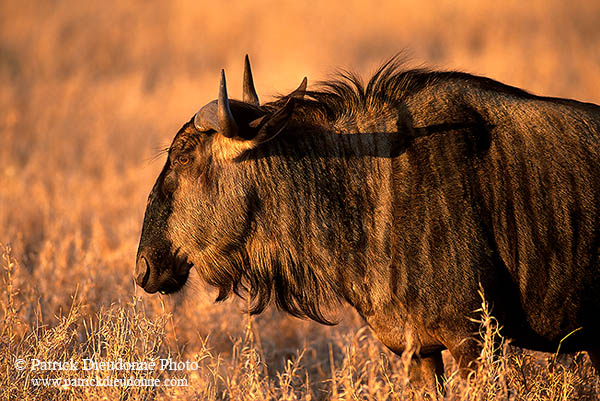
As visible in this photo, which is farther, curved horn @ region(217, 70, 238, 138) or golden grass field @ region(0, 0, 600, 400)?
golden grass field @ region(0, 0, 600, 400)

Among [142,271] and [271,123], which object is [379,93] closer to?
[271,123]

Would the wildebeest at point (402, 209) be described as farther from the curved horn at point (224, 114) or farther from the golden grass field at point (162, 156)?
the golden grass field at point (162, 156)

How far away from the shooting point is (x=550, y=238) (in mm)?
3557

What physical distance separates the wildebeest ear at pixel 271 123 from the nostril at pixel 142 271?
0.90m

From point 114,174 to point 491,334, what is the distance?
840cm

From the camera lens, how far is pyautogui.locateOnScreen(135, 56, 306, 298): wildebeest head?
3.87m

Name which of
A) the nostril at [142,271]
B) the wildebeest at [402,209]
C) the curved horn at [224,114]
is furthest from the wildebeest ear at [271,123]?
the nostril at [142,271]

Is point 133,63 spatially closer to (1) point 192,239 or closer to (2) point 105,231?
(2) point 105,231

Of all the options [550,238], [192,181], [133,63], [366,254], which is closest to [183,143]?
[192,181]

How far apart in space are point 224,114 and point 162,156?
745cm

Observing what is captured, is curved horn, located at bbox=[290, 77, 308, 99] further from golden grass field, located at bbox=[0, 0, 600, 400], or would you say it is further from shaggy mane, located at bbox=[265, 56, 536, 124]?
golden grass field, located at bbox=[0, 0, 600, 400]

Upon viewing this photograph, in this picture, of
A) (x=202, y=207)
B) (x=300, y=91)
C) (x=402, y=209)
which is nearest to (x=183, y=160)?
(x=202, y=207)

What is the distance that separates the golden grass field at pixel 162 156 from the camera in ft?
13.5

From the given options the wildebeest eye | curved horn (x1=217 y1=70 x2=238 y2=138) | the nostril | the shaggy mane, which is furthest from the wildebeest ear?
the nostril
